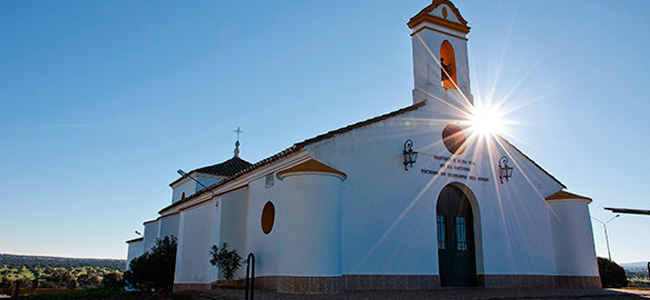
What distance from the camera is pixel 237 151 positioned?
27641 millimetres

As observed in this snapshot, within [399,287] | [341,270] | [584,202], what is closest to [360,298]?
[341,270]

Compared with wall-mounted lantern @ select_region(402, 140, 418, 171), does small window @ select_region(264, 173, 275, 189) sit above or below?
below

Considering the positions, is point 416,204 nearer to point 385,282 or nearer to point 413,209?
point 413,209

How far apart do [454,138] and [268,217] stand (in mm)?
6501

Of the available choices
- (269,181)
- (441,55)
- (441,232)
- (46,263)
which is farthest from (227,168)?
(46,263)

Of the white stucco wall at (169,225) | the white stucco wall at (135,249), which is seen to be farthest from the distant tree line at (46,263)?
the white stucco wall at (169,225)

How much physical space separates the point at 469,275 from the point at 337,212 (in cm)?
562

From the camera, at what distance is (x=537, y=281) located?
49.7ft

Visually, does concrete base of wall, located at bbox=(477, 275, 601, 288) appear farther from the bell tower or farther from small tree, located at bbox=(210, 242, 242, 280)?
small tree, located at bbox=(210, 242, 242, 280)

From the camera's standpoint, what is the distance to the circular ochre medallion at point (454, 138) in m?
14.9

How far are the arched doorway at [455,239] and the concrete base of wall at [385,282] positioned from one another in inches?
22.1

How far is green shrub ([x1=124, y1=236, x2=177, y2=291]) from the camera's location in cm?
1831

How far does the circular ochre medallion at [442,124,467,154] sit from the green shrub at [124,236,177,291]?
1171 cm

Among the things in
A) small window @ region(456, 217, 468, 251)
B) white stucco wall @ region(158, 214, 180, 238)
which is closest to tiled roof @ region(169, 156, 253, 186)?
white stucco wall @ region(158, 214, 180, 238)
